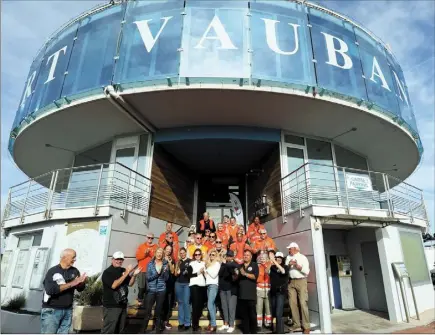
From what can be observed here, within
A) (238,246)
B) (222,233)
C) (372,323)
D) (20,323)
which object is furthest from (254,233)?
(20,323)

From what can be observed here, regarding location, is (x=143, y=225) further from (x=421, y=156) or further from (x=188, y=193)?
(x=421, y=156)

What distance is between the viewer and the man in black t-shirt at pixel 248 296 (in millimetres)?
5488

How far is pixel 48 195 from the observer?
329 inches

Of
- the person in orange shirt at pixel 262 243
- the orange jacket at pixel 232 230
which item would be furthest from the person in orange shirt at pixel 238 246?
the orange jacket at pixel 232 230

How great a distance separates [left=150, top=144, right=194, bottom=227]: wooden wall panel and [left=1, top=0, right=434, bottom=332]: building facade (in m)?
0.08

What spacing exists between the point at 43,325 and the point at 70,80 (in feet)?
26.2

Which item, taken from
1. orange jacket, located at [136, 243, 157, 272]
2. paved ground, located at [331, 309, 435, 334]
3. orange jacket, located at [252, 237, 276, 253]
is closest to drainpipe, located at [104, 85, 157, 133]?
orange jacket, located at [136, 243, 157, 272]

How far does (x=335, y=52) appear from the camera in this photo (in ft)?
30.6

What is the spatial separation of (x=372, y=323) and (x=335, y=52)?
8358 millimetres

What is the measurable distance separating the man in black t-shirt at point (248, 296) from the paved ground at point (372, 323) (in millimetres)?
2628

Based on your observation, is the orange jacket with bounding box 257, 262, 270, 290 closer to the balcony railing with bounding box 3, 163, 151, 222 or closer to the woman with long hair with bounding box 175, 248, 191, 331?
the woman with long hair with bounding box 175, 248, 191, 331

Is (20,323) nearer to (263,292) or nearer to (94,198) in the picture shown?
(94,198)

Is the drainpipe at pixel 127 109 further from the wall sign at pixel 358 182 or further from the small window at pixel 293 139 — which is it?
the wall sign at pixel 358 182

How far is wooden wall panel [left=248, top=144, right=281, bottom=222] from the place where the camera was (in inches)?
397
